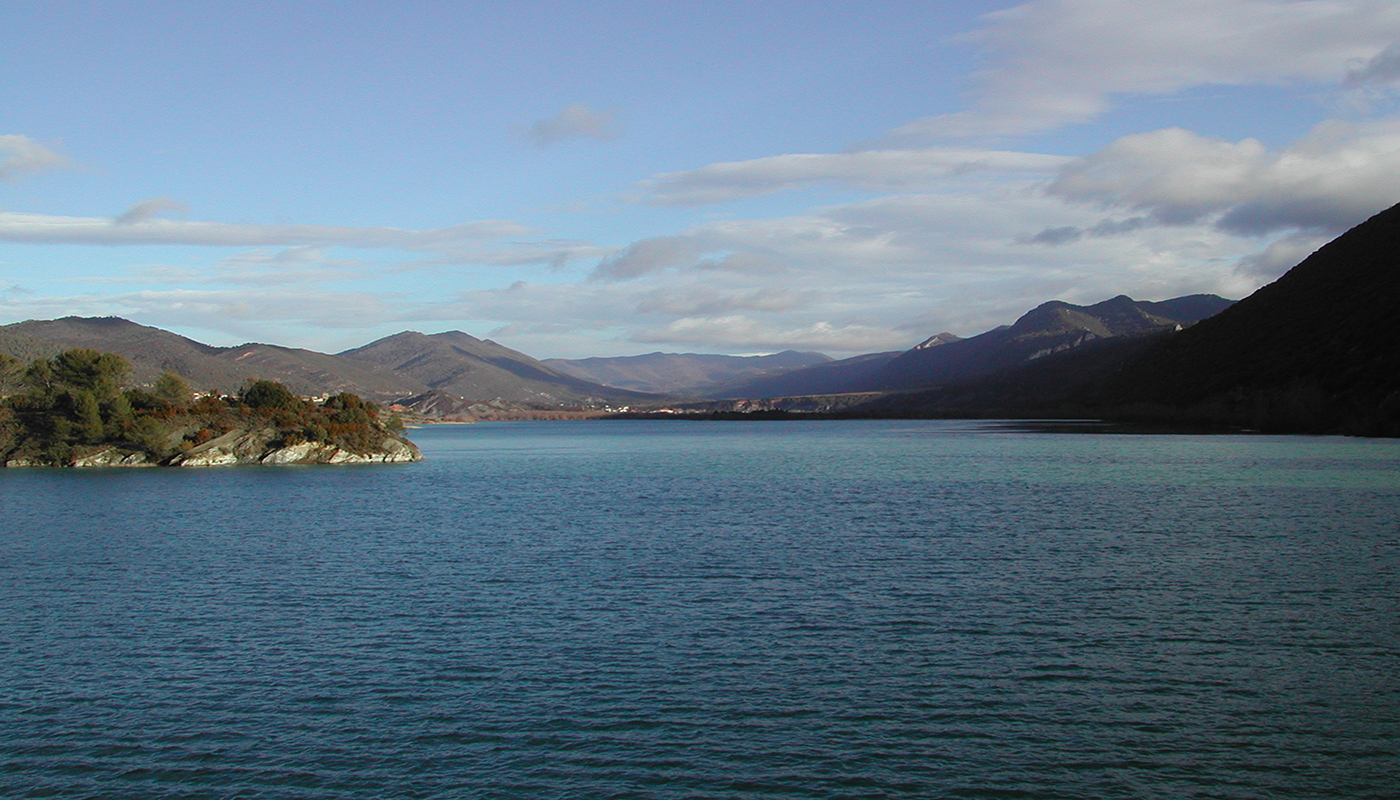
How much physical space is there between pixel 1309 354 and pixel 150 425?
128 m

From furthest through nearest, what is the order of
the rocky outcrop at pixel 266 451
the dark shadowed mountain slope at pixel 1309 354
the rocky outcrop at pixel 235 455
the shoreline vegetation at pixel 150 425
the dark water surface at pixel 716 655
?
the dark shadowed mountain slope at pixel 1309 354
the rocky outcrop at pixel 266 451
the shoreline vegetation at pixel 150 425
the rocky outcrop at pixel 235 455
the dark water surface at pixel 716 655

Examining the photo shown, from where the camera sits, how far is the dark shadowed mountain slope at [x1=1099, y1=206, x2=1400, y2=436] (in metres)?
101

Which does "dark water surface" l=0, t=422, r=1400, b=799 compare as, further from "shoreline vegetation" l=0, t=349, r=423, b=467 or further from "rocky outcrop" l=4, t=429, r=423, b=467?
"shoreline vegetation" l=0, t=349, r=423, b=467

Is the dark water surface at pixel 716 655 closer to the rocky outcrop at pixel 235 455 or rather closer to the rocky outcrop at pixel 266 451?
the rocky outcrop at pixel 235 455

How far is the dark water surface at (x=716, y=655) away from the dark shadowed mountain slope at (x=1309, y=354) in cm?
6976

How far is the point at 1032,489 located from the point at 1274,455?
32605 millimetres

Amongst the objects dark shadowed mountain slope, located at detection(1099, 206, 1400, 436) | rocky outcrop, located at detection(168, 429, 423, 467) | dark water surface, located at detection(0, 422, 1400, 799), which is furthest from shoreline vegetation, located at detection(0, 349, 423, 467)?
dark shadowed mountain slope, located at detection(1099, 206, 1400, 436)

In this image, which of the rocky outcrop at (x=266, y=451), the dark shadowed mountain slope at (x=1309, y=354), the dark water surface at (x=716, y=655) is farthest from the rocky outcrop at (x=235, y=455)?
the dark shadowed mountain slope at (x=1309, y=354)

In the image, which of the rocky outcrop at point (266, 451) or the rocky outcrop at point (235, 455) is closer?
the rocky outcrop at point (235, 455)

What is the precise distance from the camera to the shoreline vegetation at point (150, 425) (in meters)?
89.9

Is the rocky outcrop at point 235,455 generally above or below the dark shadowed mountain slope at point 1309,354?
below

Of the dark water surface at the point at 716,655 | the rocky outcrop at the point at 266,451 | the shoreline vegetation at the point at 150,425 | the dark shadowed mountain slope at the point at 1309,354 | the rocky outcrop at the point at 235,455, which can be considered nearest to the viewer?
the dark water surface at the point at 716,655

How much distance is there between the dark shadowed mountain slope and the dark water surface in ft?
229

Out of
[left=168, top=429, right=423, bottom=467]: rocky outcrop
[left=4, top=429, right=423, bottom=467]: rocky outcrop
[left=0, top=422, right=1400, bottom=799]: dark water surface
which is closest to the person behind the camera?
[left=0, top=422, right=1400, bottom=799]: dark water surface
